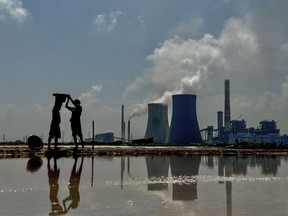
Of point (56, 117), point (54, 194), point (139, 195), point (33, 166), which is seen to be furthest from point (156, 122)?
point (54, 194)

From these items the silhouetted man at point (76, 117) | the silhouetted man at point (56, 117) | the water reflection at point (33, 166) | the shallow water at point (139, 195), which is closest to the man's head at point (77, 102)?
the silhouetted man at point (76, 117)

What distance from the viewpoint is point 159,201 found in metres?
10.3

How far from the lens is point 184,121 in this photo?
3344 inches

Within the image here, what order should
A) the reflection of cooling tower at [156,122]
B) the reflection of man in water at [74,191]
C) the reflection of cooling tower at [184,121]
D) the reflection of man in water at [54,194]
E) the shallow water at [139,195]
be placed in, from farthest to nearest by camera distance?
the reflection of cooling tower at [156,122]
the reflection of cooling tower at [184,121]
the reflection of man in water at [74,191]
the shallow water at [139,195]
the reflection of man in water at [54,194]

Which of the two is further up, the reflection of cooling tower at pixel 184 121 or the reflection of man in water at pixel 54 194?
the reflection of cooling tower at pixel 184 121

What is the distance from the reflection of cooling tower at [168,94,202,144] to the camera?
82.6 meters

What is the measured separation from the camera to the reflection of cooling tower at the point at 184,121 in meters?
82.6

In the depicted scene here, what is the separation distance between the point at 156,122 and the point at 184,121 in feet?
62.9

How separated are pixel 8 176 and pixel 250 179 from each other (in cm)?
977

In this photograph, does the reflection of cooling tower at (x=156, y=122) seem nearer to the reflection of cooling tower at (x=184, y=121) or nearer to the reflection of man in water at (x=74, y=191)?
the reflection of cooling tower at (x=184, y=121)

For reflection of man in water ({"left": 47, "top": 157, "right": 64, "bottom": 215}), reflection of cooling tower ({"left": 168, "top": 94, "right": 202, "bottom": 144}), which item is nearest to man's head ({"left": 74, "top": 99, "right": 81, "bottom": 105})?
reflection of man in water ({"left": 47, "top": 157, "right": 64, "bottom": 215})

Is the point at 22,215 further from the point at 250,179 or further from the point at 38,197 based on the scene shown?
the point at 250,179

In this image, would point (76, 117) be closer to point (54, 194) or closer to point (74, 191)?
point (74, 191)

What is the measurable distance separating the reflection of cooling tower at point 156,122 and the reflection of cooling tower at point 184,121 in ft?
48.3
